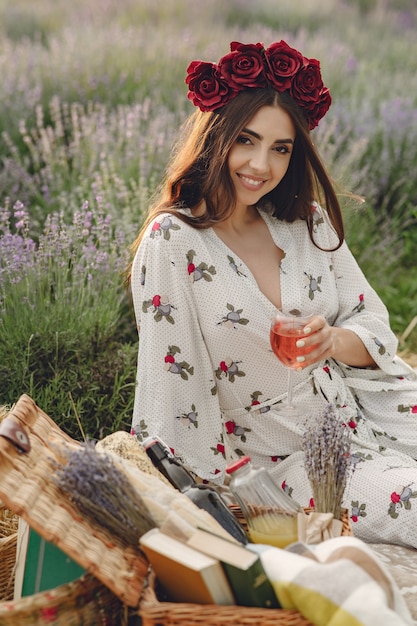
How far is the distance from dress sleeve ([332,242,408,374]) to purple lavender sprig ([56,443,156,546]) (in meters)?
1.30

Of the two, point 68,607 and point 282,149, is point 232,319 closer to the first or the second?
point 282,149

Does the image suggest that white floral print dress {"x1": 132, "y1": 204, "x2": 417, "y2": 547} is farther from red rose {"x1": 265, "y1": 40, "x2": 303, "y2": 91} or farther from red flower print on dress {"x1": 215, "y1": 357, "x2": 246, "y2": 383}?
red rose {"x1": 265, "y1": 40, "x2": 303, "y2": 91}

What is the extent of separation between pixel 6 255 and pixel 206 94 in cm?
107

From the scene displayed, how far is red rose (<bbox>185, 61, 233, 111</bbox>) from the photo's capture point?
272 centimetres

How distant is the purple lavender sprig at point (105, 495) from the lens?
71.0 inches

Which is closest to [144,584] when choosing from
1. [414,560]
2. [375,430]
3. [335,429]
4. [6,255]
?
[335,429]

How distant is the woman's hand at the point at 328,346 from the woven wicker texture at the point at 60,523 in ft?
2.48

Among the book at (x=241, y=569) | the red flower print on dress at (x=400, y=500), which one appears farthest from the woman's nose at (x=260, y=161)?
the book at (x=241, y=569)

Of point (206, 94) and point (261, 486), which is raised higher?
point (206, 94)

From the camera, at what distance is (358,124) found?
6.25 metres

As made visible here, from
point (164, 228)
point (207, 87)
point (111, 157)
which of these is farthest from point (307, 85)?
point (111, 157)

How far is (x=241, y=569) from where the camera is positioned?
1.69 meters

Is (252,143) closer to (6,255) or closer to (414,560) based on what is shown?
(6,255)

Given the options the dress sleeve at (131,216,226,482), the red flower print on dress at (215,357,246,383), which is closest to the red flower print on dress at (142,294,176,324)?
the dress sleeve at (131,216,226,482)
